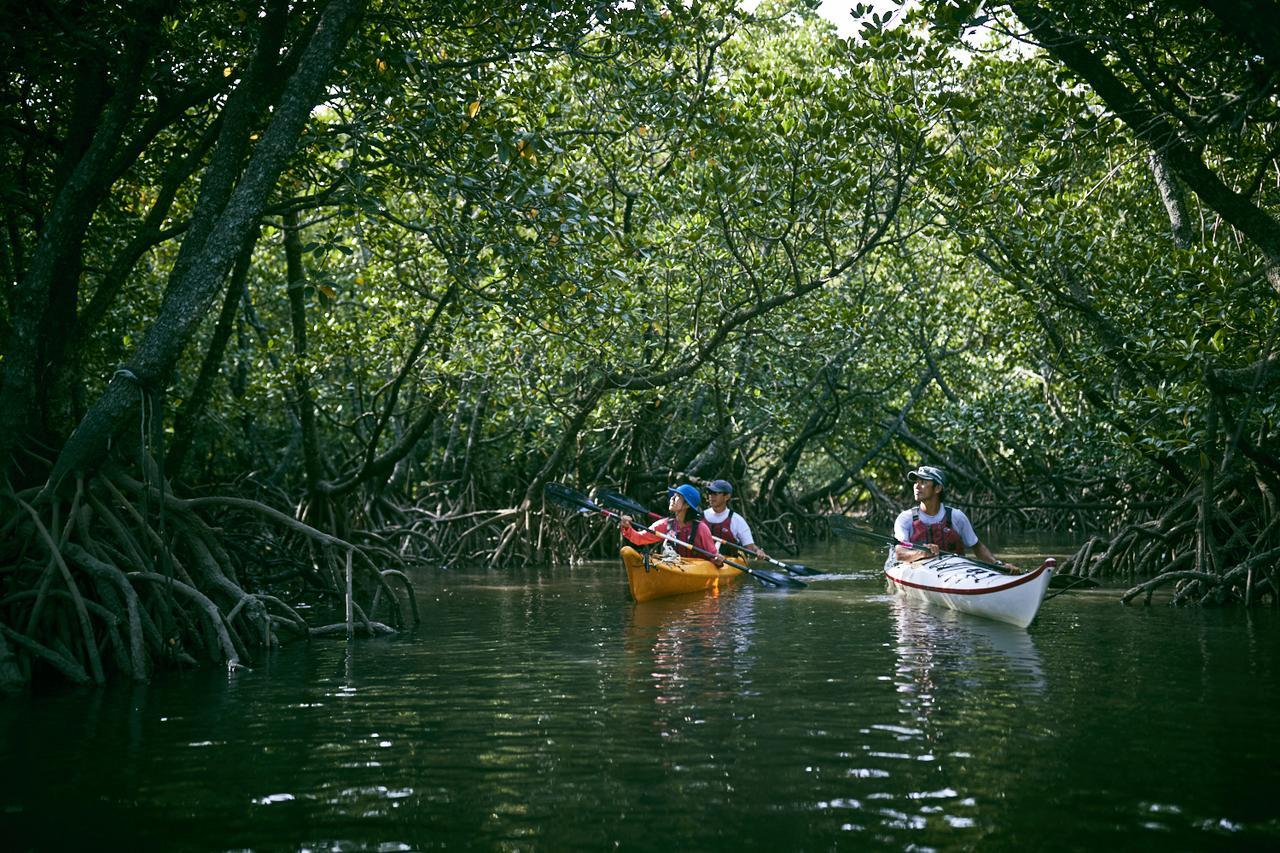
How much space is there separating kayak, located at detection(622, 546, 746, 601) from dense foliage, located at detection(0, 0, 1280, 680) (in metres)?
2.18

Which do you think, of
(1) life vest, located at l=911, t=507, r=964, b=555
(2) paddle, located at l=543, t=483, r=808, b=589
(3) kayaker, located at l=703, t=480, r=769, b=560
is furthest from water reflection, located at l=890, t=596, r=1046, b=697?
(3) kayaker, located at l=703, t=480, r=769, b=560

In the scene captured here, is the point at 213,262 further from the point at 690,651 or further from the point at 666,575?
the point at 666,575

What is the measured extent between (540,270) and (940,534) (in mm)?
4846

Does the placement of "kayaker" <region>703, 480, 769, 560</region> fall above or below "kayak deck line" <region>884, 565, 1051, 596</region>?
above

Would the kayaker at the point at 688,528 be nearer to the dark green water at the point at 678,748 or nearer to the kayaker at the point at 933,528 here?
the kayaker at the point at 933,528

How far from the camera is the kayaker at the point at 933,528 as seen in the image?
1103cm

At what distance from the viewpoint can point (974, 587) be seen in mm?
9633

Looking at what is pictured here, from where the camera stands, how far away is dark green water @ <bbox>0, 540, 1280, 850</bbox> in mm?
3869

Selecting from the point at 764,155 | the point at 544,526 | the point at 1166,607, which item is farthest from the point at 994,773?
the point at 544,526

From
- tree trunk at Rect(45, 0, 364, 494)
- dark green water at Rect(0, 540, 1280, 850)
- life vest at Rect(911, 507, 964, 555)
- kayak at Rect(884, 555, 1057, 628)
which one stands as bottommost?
dark green water at Rect(0, 540, 1280, 850)

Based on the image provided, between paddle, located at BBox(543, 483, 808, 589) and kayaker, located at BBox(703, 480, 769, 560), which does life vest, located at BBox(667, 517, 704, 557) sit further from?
kayaker, located at BBox(703, 480, 769, 560)

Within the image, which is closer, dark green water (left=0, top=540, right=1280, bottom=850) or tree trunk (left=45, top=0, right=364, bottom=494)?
dark green water (left=0, top=540, right=1280, bottom=850)

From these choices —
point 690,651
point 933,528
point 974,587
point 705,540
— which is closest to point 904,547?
point 933,528

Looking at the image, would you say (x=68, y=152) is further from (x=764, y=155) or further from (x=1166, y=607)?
(x=1166, y=607)
